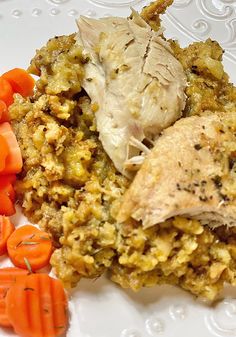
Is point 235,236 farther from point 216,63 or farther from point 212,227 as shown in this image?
point 216,63

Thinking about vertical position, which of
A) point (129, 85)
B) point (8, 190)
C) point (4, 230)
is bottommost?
point (4, 230)

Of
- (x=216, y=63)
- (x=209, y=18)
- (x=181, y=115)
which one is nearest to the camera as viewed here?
(x=181, y=115)

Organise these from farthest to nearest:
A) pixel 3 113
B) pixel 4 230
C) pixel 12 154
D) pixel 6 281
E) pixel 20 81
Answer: pixel 20 81 → pixel 3 113 → pixel 12 154 → pixel 4 230 → pixel 6 281

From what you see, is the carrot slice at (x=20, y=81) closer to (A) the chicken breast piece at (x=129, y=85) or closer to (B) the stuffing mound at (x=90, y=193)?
(B) the stuffing mound at (x=90, y=193)

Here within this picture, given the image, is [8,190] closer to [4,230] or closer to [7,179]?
[7,179]

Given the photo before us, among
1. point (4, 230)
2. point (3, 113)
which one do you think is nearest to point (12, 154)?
point (3, 113)

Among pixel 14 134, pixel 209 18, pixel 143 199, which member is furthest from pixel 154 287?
pixel 209 18
